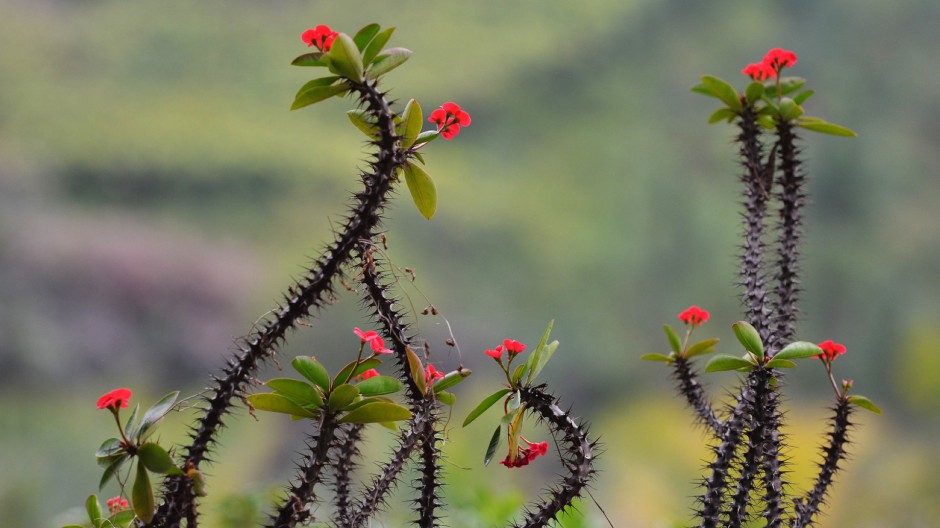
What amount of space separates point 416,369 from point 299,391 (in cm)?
13

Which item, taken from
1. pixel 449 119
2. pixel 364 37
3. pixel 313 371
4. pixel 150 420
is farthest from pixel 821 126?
pixel 150 420

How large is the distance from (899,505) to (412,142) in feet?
9.55

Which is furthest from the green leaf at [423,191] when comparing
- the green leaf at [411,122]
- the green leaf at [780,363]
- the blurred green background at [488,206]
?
the blurred green background at [488,206]

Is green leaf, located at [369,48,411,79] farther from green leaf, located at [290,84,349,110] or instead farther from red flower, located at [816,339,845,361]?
red flower, located at [816,339,845,361]

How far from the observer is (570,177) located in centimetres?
534

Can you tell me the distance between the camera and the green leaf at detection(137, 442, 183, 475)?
73 cm

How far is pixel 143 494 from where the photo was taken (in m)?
0.75

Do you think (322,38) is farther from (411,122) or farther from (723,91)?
(723,91)

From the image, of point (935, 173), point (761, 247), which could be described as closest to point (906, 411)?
→ point (935, 173)

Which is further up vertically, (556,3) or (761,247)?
(556,3)

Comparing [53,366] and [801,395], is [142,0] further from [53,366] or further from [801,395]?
[801,395]

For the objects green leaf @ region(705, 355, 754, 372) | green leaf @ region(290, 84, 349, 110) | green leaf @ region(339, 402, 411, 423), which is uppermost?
green leaf @ region(290, 84, 349, 110)

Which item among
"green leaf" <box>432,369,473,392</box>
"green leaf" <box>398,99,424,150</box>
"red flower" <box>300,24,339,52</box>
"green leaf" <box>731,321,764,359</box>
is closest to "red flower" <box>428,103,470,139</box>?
"green leaf" <box>398,99,424,150</box>

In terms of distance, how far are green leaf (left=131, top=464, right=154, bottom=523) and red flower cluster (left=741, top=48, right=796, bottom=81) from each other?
0.88m
